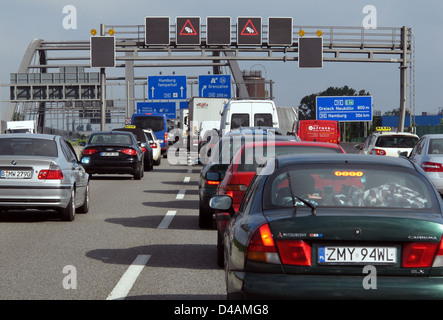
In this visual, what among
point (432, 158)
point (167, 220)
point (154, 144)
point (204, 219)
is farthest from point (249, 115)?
point (204, 219)

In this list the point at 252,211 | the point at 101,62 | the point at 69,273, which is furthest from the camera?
the point at 101,62

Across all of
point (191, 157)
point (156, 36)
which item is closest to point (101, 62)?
point (156, 36)

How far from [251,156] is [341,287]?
20.1 ft

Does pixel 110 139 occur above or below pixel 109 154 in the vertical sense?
above

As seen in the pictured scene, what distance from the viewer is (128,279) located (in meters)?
8.62

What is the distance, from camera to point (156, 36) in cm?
4250

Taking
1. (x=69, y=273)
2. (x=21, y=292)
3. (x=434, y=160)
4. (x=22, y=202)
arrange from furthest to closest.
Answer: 1. (x=434, y=160)
2. (x=22, y=202)
3. (x=69, y=273)
4. (x=21, y=292)

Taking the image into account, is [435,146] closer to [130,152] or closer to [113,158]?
[130,152]

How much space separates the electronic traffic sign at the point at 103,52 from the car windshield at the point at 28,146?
89.9 feet

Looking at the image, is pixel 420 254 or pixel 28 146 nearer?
pixel 420 254

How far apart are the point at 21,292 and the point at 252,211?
2.77m

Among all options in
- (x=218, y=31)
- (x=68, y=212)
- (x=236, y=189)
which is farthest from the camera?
(x=218, y=31)

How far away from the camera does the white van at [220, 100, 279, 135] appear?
2914 cm
